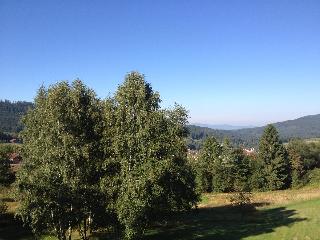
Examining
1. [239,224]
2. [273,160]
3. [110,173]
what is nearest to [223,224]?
[239,224]

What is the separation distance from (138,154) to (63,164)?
23.8 ft

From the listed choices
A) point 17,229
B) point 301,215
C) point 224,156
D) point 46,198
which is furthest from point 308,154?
point 46,198

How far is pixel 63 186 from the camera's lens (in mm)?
36969

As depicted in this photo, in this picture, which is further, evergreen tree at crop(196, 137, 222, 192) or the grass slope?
evergreen tree at crop(196, 137, 222, 192)

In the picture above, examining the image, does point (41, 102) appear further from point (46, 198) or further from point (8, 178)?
point (8, 178)

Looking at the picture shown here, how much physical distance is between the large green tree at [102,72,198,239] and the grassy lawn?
8.06 meters

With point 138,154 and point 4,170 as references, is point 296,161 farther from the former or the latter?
point 138,154

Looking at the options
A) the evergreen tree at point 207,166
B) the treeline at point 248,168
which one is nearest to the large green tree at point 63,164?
the treeline at point 248,168

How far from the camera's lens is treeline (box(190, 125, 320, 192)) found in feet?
340

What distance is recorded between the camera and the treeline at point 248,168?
10356cm

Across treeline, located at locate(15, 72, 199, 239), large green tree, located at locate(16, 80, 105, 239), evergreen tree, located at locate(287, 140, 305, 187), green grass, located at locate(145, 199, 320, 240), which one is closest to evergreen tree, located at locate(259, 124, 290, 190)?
evergreen tree, located at locate(287, 140, 305, 187)

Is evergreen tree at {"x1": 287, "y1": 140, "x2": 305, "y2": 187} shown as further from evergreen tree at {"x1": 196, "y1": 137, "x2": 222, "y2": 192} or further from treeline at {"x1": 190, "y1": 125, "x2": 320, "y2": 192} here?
evergreen tree at {"x1": 196, "y1": 137, "x2": 222, "y2": 192}

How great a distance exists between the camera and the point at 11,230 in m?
51.8

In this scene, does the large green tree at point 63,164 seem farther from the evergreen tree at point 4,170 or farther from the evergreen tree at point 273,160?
the evergreen tree at point 273,160
